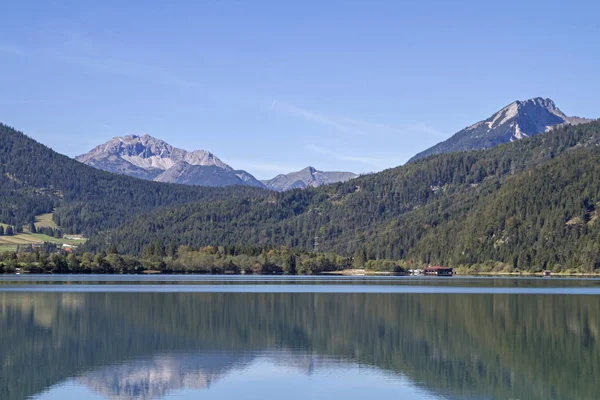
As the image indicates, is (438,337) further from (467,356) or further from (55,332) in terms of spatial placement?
(55,332)

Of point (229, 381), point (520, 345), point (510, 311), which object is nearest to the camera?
point (229, 381)

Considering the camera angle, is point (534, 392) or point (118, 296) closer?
point (534, 392)

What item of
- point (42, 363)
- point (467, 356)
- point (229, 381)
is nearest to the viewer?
point (229, 381)

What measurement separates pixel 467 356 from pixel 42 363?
24.0 metres

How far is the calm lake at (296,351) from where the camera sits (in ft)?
133

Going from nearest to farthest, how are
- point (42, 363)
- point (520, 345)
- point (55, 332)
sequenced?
point (42, 363)
point (520, 345)
point (55, 332)

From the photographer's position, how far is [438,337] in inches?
2370

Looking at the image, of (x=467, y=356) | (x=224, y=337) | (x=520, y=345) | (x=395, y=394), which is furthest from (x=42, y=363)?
(x=520, y=345)

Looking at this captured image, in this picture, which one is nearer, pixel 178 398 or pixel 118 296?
pixel 178 398

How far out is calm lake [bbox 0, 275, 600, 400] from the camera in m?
40.4

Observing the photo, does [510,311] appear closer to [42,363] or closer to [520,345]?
[520,345]

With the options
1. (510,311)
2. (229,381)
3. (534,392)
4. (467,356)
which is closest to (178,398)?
(229,381)

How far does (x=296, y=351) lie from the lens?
52.9 meters

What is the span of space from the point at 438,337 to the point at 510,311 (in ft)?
79.7
